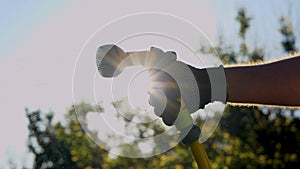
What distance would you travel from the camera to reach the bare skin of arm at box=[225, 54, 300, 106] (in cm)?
180

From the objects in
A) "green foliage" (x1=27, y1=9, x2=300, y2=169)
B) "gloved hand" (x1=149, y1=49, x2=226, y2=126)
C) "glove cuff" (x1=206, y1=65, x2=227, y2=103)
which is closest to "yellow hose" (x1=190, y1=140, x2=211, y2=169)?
"gloved hand" (x1=149, y1=49, x2=226, y2=126)

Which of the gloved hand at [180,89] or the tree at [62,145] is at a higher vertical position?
the gloved hand at [180,89]

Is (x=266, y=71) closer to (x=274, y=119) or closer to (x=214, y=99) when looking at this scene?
(x=214, y=99)

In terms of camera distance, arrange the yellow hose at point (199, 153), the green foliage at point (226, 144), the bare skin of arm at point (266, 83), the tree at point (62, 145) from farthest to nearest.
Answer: the tree at point (62, 145) < the green foliage at point (226, 144) < the bare skin of arm at point (266, 83) < the yellow hose at point (199, 153)

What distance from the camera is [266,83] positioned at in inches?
72.4

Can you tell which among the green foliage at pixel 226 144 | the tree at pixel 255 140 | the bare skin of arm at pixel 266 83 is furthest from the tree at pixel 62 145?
the bare skin of arm at pixel 266 83

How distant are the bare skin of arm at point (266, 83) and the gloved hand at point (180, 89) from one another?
0.06 m

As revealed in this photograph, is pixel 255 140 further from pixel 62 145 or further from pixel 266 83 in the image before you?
pixel 266 83

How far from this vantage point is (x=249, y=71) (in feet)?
6.20

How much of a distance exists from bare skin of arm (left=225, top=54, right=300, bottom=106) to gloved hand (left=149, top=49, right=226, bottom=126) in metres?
0.06

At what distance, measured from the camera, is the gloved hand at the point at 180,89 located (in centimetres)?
169

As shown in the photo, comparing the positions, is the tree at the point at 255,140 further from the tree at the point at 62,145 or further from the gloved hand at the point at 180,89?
the gloved hand at the point at 180,89

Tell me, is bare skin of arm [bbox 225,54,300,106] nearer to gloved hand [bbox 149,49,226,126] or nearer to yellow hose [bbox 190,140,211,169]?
gloved hand [bbox 149,49,226,126]

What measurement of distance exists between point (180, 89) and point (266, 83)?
10.6 inches
